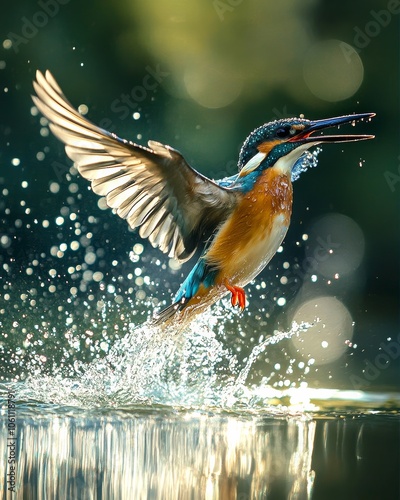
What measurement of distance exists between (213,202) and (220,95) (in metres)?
3.51

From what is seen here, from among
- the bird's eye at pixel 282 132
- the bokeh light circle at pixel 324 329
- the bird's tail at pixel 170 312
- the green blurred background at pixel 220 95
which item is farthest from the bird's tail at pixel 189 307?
the green blurred background at pixel 220 95

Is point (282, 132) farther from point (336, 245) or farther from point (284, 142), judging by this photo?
point (336, 245)

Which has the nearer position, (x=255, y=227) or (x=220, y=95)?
(x=255, y=227)

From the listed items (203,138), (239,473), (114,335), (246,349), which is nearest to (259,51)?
(203,138)

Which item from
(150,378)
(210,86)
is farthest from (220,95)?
(150,378)

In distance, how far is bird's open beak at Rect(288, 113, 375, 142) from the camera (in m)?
2.75

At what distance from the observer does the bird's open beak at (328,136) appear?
2752 millimetres

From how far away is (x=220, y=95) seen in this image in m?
6.21

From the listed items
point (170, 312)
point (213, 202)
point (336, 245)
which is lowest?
point (170, 312)

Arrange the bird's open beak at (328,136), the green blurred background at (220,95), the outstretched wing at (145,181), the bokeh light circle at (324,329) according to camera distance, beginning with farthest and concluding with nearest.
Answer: the green blurred background at (220,95)
the bokeh light circle at (324,329)
the bird's open beak at (328,136)
the outstretched wing at (145,181)

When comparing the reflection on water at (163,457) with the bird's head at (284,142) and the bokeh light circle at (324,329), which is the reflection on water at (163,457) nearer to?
the bird's head at (284,142)

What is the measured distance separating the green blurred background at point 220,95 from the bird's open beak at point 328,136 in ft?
8.93

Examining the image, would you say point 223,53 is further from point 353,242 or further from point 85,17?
point 353,242

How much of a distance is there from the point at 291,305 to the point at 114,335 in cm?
191
